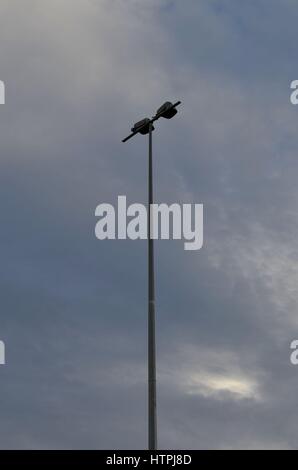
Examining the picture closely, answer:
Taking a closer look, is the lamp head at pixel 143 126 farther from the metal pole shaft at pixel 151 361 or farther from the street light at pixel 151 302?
the metal pole shaft at pixel 151 361

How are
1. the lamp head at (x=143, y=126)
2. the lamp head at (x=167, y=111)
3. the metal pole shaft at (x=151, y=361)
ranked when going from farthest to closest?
the lamp head at (x=143, y=126), the lamp head at (x=167, y=111), the metal pole shaft at (x=151, y=361)

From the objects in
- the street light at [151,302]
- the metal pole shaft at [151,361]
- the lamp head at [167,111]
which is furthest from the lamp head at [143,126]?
the metal pole shaft at [151,361]

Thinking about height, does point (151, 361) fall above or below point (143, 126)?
below

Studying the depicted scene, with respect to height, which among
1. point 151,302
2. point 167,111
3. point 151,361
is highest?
point 167,111

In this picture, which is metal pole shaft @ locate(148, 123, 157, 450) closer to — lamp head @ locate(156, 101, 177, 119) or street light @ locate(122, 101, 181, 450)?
street light @ locate(122, 101, 181, 450)

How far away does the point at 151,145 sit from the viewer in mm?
29219

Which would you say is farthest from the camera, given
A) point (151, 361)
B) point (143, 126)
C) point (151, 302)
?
point (143, 126)

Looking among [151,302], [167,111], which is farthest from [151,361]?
[167,111]

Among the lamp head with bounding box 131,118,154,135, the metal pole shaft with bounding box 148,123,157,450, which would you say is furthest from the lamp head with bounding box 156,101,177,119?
the metal pole shaft with bounding box 148,123,157,450

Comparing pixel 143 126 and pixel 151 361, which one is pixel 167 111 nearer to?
pixel 143 126
